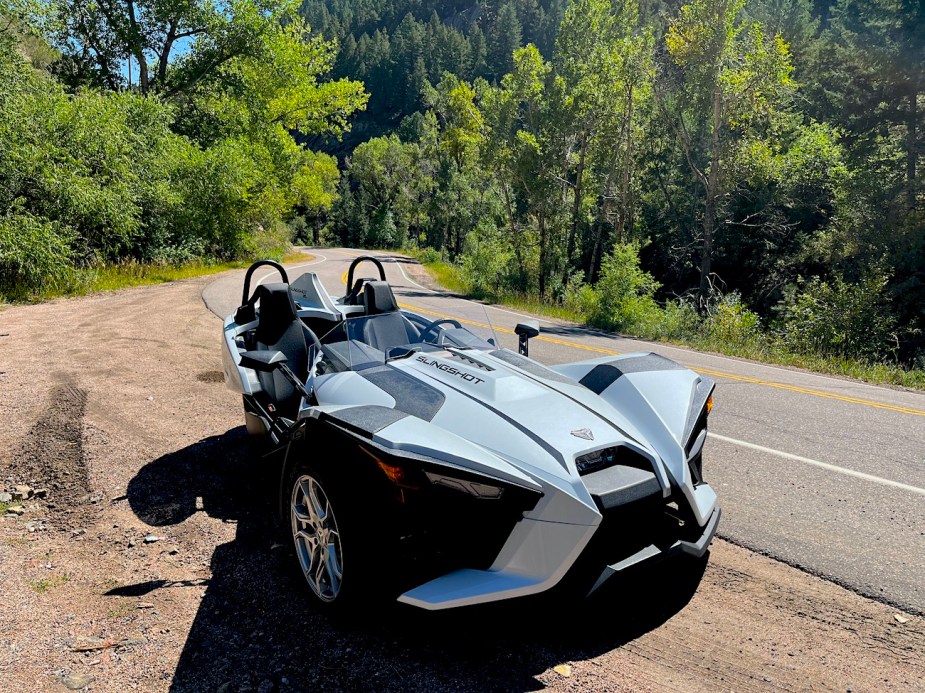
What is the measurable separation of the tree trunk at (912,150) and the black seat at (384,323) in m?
22.7

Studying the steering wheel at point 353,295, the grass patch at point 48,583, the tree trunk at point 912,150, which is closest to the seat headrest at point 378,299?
the steering wheel at point 353,295

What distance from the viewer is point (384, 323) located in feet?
13.9

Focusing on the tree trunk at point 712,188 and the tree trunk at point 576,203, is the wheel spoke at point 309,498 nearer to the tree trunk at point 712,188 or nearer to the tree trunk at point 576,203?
the tree trunk at point 712,188

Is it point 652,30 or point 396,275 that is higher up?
point 652,30

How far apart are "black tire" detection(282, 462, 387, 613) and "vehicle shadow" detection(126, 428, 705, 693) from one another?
0.15 m

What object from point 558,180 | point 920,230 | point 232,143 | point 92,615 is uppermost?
point 232,143

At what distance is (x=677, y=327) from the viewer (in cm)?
1483

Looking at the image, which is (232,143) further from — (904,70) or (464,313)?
(904,70)

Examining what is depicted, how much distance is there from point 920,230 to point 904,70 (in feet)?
27.0

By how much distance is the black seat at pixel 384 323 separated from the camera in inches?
161

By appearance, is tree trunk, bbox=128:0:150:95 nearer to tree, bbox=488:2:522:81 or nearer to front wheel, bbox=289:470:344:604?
front wheel, bbox=289:470:344:604

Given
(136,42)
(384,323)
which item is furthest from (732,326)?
(136,42)

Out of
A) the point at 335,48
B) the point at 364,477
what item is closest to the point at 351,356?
the point at 364,477

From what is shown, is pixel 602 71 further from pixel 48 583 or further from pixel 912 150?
pixel 48 583
